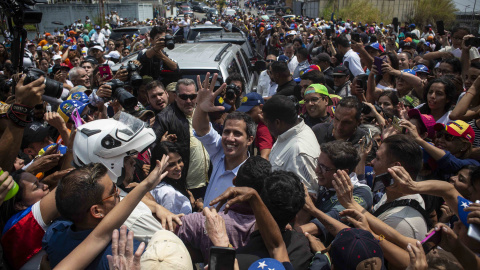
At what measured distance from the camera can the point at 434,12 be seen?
22.7 meters

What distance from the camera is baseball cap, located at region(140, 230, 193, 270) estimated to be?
1.80m

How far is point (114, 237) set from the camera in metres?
1.75

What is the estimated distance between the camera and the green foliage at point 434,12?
2217cm

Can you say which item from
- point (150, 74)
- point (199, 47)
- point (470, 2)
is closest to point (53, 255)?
point (150, 74)

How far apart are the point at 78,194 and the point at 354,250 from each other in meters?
1.46

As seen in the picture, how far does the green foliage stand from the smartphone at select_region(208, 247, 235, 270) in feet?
77.2

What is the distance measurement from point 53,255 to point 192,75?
409cm

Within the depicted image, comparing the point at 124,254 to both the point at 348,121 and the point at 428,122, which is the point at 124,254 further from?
the point at 428,122

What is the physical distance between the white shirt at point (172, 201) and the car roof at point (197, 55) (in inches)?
120

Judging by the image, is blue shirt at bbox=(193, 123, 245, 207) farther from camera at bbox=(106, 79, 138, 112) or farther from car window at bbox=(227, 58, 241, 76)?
car window at bbox=(227, 58, 241, 76)

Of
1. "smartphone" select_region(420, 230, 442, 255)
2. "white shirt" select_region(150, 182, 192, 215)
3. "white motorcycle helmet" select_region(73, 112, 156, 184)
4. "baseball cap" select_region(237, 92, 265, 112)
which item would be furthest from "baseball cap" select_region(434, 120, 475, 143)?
"white motorcycle helmet" select_region(73, 112, 156, 184)

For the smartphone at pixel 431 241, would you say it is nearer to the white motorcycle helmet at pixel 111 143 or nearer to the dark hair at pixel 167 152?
the white motorcycle helmet at pixel 111 143

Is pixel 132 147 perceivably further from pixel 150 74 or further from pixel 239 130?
pixel 150 74

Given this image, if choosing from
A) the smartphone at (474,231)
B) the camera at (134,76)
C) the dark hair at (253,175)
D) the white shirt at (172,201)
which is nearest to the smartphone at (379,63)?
the camera at (134,76)
